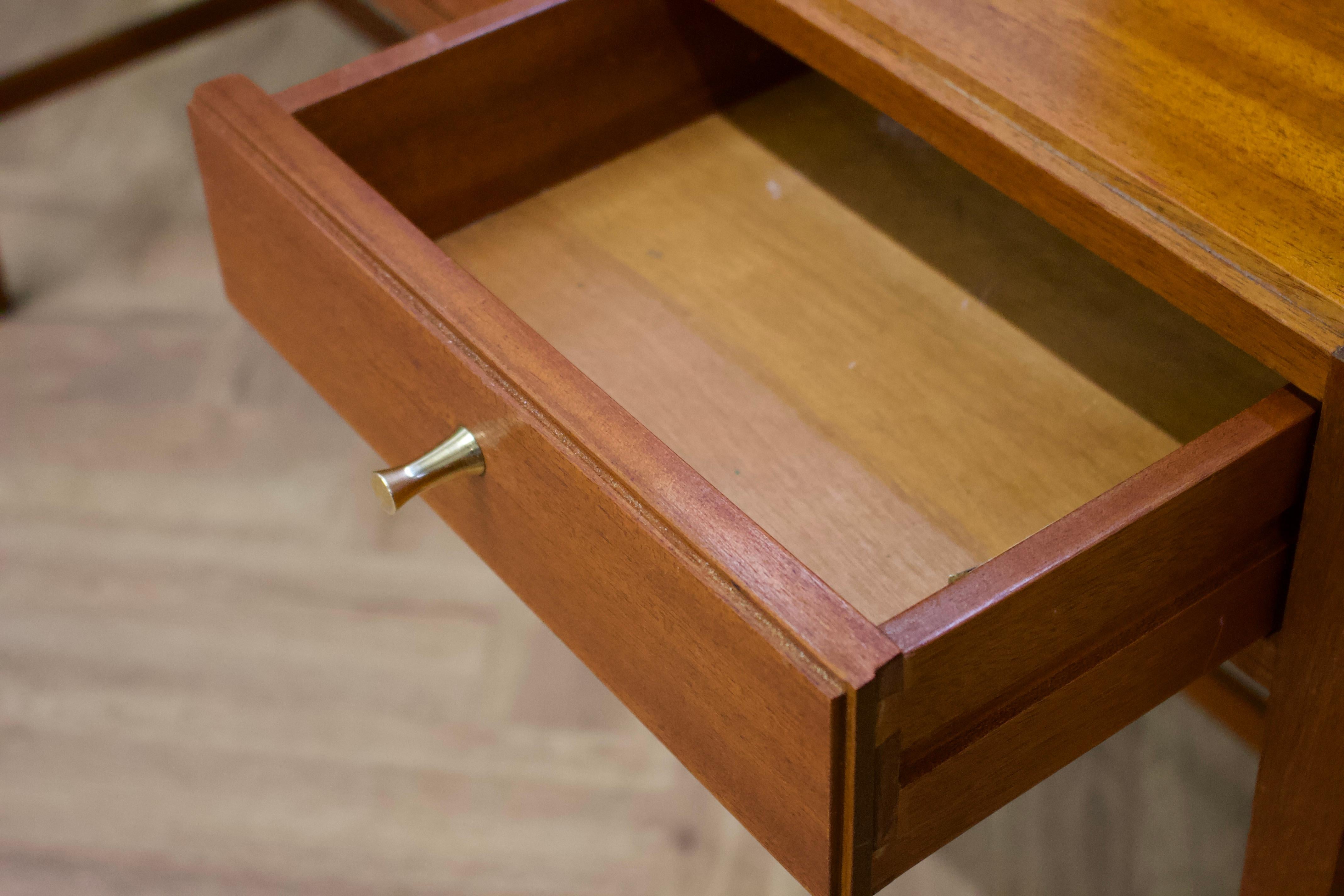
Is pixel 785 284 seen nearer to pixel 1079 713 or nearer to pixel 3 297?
pixel 1079 713

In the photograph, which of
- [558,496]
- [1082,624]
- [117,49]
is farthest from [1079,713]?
[117,49]

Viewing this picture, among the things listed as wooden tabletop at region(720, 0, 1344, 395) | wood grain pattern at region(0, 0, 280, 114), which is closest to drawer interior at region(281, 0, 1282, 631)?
wooden tabletop at region(720, 0, 1344, 395)

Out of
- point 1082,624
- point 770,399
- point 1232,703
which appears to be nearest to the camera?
point 1082,624

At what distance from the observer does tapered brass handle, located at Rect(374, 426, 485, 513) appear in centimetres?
51

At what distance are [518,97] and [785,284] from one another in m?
0.15

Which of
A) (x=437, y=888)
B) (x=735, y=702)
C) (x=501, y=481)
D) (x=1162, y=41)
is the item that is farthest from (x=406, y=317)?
(x=437, y=888)

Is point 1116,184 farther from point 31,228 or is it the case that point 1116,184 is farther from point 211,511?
point 31,228

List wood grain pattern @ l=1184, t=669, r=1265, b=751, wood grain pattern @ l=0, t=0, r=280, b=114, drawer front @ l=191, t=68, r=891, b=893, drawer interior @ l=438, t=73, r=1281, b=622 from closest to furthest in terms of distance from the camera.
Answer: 1. drawer front @ l=191, t=68, r=891, b=893
2. drawer interior @ l=438, t=73, r=1281, b=622
3. wood grain pattern @ l=1184, t=669, r=1265, b=751
4. wood grain pattern @ l=0, t=0, r=280, b=114

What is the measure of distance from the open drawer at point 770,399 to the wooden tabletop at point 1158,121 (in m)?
0.04

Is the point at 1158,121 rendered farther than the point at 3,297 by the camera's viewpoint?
No

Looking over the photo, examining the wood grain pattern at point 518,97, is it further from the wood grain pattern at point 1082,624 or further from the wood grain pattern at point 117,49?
the wood grain pattern at point 117,49

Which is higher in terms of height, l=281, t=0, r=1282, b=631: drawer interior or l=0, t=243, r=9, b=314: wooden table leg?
l=281, t=0, r=1282, b=631: drawer interior

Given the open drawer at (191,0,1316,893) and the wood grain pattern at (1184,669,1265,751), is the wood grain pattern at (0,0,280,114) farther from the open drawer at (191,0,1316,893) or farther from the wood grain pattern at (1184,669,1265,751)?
the wood grain pattern at (1184,669,1265,751)

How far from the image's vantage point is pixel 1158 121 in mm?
510
